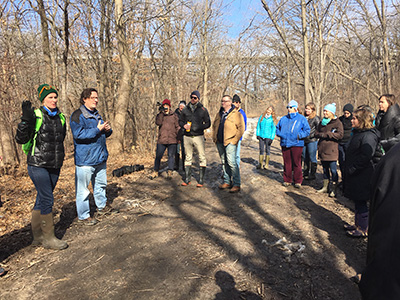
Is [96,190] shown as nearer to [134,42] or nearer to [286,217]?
[286,217]

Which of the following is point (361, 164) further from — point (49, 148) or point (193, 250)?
point (49, 148)

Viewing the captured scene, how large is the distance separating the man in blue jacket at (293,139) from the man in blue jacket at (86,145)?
4089 millimetres

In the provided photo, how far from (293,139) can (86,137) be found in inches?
178

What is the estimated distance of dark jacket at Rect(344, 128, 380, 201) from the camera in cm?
385

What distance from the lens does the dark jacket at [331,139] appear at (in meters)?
5.92

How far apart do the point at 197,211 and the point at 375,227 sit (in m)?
4.06

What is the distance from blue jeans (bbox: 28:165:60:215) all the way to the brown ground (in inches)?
25.2

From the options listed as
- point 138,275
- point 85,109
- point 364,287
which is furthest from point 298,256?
point 85,109

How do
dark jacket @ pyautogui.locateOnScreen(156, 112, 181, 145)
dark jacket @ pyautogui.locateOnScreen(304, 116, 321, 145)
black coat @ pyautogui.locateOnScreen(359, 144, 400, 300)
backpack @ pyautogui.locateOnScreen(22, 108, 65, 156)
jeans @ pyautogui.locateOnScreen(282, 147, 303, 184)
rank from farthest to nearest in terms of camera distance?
dark jacket @ pyautogui.locateOnScreen(156, 112, 181, 145) < dark jacket @ pyautogui.locateOnScreen(304, 116, 321, 145) < jeans @ pyautogui.locateOnScreen(282, 147, 303, 184) < backpack @ pyautogui.locateOnScreen(22, 108, 65, 156) < black coat @ pyautogui.locateOnScreen(359, 144, 400, 300)

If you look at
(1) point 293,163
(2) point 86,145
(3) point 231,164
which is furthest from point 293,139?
(2) point 86,145

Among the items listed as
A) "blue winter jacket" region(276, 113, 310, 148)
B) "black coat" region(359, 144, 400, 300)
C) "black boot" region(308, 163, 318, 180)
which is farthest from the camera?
"black boot" region(308, 163, 318, 180)

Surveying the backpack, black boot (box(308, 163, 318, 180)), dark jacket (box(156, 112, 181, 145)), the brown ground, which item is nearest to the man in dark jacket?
dark jacket (box(156, 112, 181, 145))

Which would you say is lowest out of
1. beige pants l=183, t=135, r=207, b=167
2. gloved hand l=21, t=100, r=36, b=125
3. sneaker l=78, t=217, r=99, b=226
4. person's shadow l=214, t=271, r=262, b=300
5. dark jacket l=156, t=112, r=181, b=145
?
person's shadow l=214, t=271, r=262, b=300

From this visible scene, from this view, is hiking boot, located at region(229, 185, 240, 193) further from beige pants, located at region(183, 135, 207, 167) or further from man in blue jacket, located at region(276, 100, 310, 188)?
man in blue jacket, located at region(276, 100, 310, 188)
